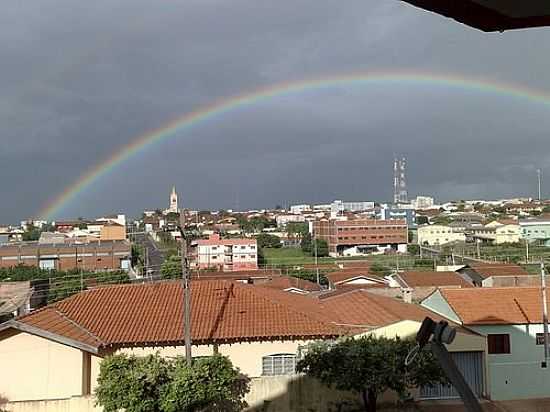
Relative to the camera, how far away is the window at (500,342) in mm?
14633

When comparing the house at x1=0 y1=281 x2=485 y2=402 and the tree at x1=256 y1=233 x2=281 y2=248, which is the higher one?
the house at x1=0 y1=281 x2=485 y2=402

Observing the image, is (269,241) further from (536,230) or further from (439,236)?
(536,230)

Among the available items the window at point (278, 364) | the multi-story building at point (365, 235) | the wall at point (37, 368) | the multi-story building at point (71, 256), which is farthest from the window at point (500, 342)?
the multi-story building at point (365, 235)

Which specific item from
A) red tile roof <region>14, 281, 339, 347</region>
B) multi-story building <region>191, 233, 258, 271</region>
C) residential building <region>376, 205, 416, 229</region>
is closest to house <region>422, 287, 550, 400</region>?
red tile roof <region>14, 281, 339, 347</region>

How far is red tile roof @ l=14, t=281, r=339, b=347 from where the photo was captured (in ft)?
39.3

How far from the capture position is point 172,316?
43.1ft

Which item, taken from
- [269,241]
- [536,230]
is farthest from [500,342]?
[269,241]

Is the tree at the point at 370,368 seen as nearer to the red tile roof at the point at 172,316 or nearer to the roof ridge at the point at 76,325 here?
the red tile roof at the point at 172,316

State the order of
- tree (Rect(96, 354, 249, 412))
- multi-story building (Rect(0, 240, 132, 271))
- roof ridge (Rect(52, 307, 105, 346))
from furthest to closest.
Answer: multi-story building (Rect(0, 240, 132, 271))
roof ridge (Rect(52, 307, 105, 346))
tree (Rect(96, 354, 249, 412))

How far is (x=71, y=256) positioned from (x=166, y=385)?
57.6 meters

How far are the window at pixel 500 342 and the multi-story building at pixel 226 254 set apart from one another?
48.7 m

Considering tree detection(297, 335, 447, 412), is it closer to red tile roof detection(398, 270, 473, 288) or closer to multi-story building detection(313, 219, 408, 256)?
red tile roof detection(398, 270, 473, 288)

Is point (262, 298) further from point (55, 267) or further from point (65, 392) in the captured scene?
point (55, 267)

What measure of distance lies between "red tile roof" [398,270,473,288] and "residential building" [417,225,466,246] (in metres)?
58.4
